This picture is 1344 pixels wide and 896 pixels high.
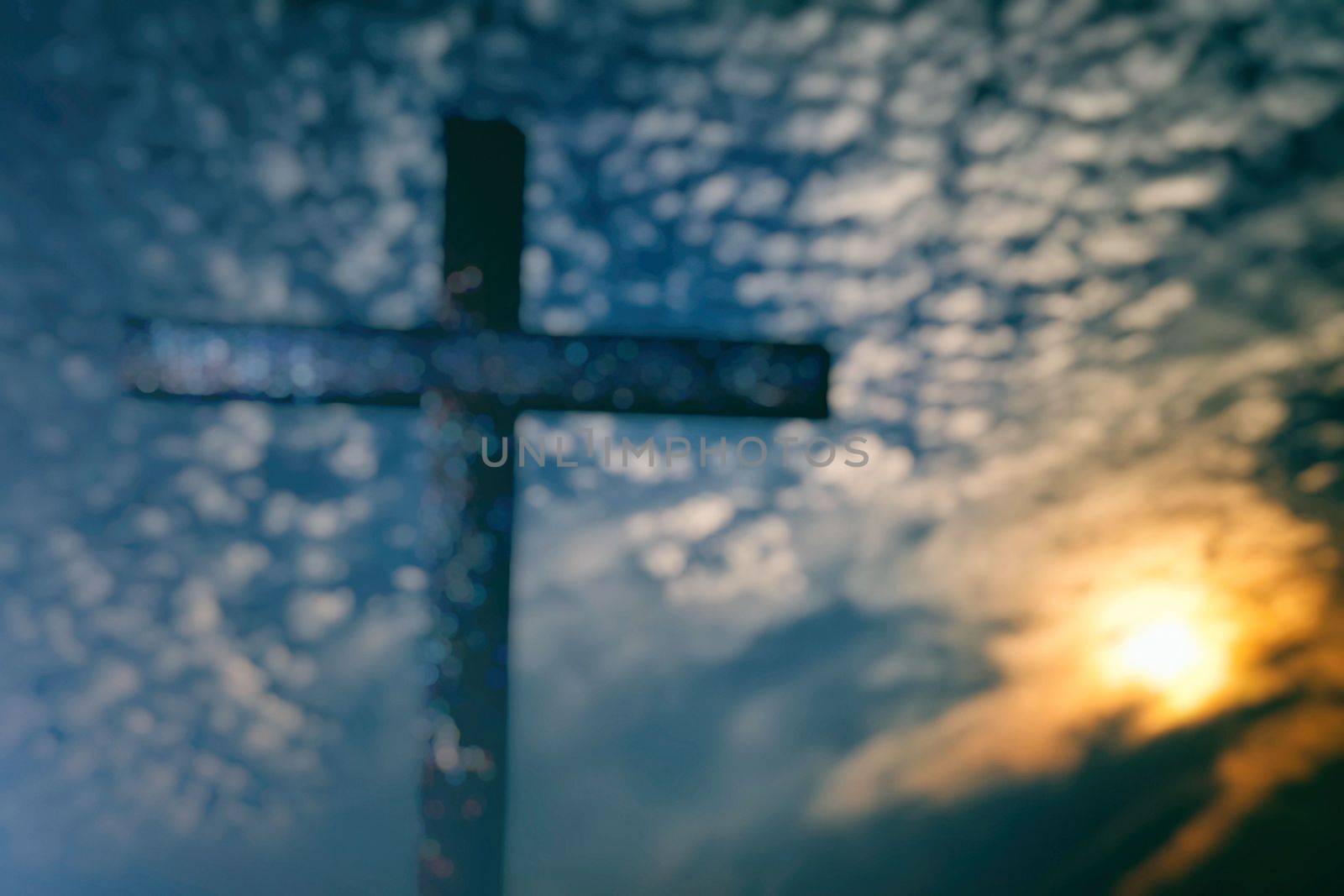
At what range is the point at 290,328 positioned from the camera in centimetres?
198

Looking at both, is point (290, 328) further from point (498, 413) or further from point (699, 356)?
point (699, 356)

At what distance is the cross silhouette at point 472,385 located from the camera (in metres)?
1.91

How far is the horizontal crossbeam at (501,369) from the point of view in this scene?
76.8 inches

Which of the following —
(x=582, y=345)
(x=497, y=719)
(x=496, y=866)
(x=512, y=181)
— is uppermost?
(x=512, y=181)

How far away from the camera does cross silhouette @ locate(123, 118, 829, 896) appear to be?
1.91 metres

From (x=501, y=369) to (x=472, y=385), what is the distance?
8cm

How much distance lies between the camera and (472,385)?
6.57 feet

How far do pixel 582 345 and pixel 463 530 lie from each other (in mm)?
499

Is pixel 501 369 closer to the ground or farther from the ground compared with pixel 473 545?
farther from the ground

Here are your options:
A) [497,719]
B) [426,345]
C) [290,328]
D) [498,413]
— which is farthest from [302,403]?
[497,719]

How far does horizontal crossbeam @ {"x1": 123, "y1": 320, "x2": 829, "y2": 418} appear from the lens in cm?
195

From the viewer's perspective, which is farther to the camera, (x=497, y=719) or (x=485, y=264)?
(x=485, y=264)

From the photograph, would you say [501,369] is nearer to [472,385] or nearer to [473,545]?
[472,385]

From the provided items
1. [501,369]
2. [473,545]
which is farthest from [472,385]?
[473,545]
